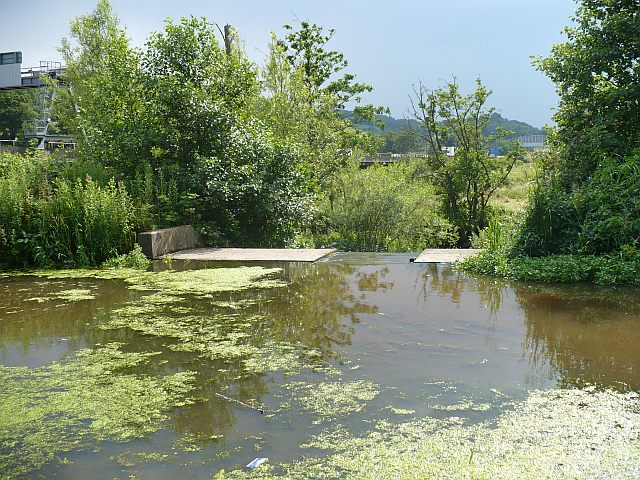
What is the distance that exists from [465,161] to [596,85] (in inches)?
389

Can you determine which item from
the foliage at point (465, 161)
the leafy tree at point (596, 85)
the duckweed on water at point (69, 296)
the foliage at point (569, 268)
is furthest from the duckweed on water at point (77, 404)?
the foliage at point (465, 161)

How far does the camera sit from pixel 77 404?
344 cm

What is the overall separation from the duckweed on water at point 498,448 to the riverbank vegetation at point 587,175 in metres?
3.54

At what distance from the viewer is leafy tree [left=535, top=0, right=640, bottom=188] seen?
956 centimetres

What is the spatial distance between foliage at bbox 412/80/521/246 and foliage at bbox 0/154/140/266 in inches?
541

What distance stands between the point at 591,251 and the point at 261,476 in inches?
221

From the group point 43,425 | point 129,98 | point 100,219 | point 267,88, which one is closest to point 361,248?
point 267,88

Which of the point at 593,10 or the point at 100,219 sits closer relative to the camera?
the point at 100,219

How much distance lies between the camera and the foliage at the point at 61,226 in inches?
320

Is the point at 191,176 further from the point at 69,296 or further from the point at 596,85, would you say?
the point at 596,85

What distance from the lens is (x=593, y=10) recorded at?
33.9 ft

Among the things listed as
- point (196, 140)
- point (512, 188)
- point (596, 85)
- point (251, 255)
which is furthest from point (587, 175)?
point (512, 188)

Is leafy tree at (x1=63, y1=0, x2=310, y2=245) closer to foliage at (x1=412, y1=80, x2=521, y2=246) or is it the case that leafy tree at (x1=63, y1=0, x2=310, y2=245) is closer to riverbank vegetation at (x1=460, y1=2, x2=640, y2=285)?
riverbank vegetation at (x1=460, y1=2, x2=640, y2=285)

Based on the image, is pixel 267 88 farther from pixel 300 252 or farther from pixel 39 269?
pixel 39 269
